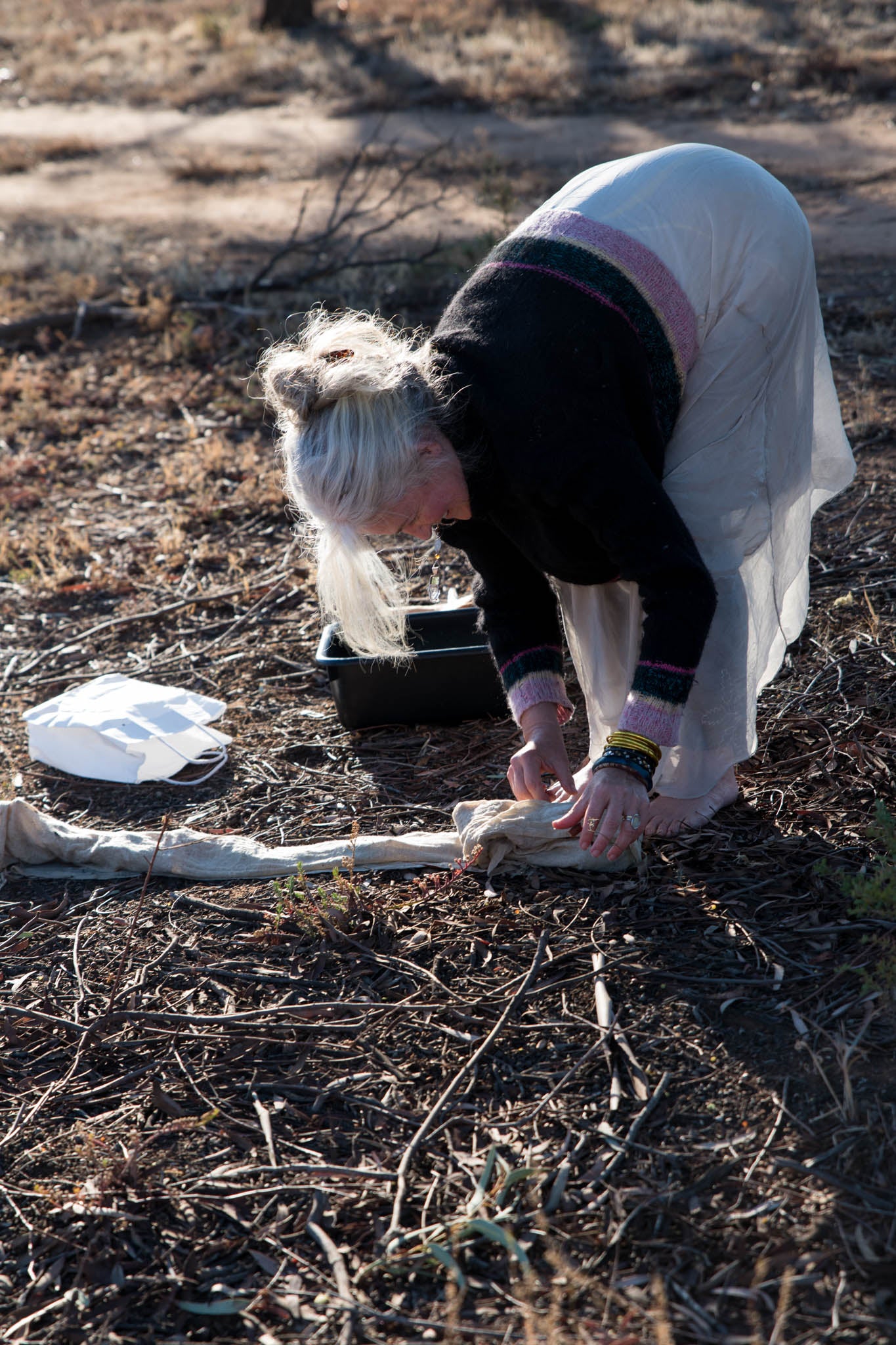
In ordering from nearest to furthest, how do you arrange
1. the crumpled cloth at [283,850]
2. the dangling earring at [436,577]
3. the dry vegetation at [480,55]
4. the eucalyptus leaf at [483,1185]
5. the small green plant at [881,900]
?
the eucalyptus leaf at [483,1185] < the small green plant at [881,900] < the crumpled cloth at [283,850] < the dangling earring at [436,577] < the dry vegetation at [480,55]

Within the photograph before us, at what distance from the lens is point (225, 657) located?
364 centimetres

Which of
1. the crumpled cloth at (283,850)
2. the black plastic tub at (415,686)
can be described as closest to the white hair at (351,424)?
the crumpled cloth at (283,850)

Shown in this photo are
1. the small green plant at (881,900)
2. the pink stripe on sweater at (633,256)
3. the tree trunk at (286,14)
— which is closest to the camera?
the small green plant at (881,900)

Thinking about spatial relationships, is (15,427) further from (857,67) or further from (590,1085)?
(857,67)

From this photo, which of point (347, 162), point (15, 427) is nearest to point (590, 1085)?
point (15, 427)

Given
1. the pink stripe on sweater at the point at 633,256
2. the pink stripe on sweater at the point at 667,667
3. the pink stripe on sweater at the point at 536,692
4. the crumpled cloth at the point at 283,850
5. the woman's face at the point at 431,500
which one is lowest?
the crumpled cloth at the point at 283,850

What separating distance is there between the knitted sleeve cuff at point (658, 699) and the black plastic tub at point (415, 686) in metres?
0.96

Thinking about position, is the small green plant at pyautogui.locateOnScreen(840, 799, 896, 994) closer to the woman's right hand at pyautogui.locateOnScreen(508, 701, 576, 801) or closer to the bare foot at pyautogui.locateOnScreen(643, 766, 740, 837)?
the bare foot at pyautogui.locateOnScreen(643, 766, 740, 837)

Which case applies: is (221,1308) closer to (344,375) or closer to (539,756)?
(539,756)

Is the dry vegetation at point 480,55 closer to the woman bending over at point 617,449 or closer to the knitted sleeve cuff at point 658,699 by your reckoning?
the woman bending over at point 617,449

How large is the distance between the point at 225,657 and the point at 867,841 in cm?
208

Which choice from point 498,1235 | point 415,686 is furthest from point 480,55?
point 498,1235

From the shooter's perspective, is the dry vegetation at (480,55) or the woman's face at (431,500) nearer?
the woman's face at (431,500)

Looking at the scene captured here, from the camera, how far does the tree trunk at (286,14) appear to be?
685 inches
